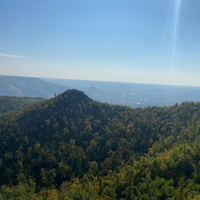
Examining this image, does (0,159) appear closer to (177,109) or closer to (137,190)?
(137,190)

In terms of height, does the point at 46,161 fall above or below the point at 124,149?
below

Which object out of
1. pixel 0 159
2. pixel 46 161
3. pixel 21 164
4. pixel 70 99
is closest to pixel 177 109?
pixel 70 99

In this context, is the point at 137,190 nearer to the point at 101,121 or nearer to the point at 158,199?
the point at 158,199

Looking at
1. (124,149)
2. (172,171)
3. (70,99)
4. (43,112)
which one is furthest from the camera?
(70,99)

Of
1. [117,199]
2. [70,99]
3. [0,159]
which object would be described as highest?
[70,99]

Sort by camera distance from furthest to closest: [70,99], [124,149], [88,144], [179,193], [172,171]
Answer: [70,99], [88,144], [124,149], [172,171], [179,193]

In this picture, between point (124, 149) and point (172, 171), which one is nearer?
point (172, 171)
